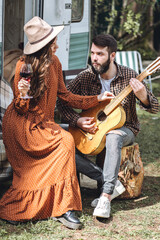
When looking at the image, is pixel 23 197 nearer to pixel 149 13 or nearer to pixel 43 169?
pixel 43 169

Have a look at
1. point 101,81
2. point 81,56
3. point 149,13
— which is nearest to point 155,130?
point 81,56

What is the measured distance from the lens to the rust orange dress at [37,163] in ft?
10.7

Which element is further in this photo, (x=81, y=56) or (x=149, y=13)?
(x=149, y=13)

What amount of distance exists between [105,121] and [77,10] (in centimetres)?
334

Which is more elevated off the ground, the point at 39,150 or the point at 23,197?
the point at 39,150

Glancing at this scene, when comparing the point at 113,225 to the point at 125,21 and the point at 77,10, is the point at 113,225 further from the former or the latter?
the point at 125,21

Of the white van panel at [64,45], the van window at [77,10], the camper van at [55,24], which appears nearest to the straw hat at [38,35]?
the camper van at [55,24]

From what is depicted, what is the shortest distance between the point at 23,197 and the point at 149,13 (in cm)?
966

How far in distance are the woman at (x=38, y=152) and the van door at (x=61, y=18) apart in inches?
86.3

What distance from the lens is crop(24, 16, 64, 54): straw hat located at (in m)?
3.31

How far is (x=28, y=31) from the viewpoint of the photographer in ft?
11.1

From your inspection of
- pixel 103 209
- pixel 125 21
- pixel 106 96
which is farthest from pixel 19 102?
pixel 125 21

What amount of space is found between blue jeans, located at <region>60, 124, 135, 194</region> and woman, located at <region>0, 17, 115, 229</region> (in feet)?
0.94

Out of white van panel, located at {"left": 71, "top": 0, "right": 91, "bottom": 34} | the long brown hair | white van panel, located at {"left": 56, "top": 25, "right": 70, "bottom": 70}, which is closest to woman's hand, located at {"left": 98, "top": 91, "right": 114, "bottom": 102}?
the long brown hair
